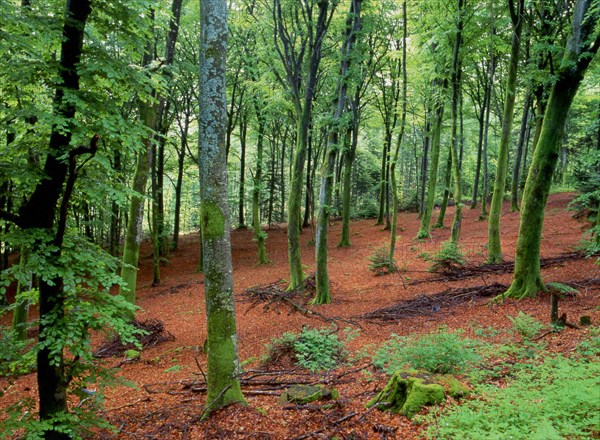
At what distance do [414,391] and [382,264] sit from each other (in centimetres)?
943

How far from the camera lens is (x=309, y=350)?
641 centimetres

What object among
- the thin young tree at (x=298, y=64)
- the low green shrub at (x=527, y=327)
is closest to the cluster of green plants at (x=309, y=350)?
the low green shrub at (x=527, y=327)

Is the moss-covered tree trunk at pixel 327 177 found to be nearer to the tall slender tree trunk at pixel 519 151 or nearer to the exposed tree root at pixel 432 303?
the exposed tree root at pixel 432 303

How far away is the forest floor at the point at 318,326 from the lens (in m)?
4.02

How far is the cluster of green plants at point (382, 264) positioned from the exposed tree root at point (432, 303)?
3.49m


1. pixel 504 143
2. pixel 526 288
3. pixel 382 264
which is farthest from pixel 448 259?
pixel 504 143

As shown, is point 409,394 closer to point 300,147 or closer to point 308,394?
point 308,394

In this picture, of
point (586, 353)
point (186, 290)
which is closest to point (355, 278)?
point (186, 290)

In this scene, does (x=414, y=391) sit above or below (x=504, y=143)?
below

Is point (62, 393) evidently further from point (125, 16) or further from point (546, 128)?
point (546, 128)

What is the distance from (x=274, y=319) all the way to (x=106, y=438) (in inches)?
228

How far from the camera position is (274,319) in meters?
9.91

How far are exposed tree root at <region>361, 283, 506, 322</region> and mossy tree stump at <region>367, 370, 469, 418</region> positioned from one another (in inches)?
173

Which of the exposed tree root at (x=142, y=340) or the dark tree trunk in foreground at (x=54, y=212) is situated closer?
the dark tree trunk in foreground at (x=54, y=212)
